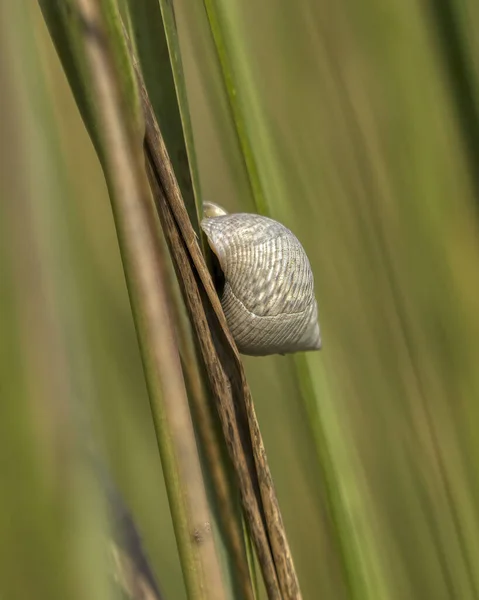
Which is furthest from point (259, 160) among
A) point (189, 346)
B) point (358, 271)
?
point (189, 346)

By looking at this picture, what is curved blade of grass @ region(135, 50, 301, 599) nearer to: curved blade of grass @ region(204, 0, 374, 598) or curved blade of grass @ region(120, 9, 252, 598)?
curved blade of grass @ region(120, 9, 252, 598)

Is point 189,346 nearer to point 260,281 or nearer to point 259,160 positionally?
point 260,281

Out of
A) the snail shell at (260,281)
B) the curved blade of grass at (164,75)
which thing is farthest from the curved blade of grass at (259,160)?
the curved blade of grass at (164,75)

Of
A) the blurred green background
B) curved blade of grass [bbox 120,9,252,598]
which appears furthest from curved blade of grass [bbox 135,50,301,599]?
the blurred green background

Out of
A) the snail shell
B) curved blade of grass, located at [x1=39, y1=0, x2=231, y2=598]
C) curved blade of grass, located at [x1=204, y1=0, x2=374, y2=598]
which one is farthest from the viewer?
curved blade of grass, located at [x1=204, y1=0, x2=374, y2=598]

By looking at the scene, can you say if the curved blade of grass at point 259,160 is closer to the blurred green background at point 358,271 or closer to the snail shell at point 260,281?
the blurred green background at point 358,271

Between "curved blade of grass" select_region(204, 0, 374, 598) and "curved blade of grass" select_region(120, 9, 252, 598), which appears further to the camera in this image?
"curved blade of grass" select_region(204, 0, 374, 598)
